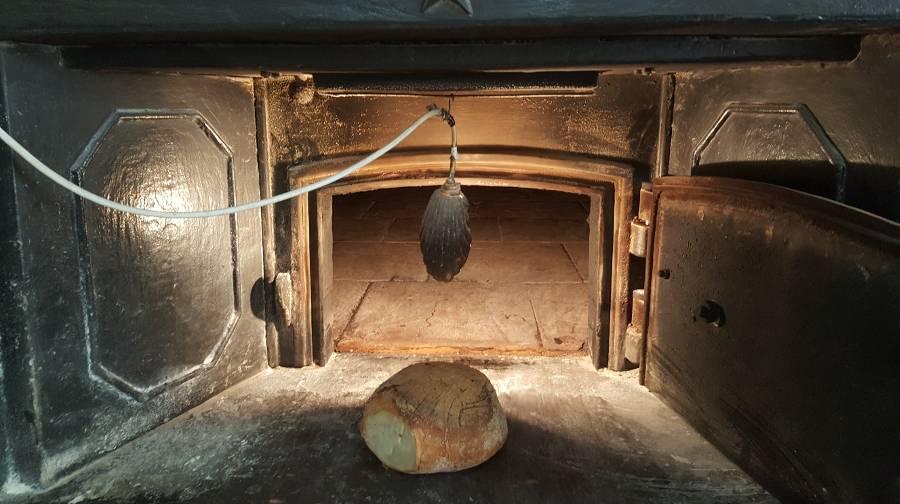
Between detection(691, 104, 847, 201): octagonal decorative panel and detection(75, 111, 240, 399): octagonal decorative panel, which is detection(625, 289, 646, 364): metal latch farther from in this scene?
detection(75, 111, 240, 399): octagonal decorative panel

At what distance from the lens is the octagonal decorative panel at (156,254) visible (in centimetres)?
175

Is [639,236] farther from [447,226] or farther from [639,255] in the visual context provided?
[447,226]

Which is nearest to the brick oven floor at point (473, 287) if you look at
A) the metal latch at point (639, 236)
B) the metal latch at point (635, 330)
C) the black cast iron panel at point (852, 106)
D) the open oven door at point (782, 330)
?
the metal latch at point (635, 330)

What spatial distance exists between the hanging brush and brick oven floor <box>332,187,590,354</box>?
949 mm

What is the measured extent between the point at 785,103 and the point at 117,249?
180cm

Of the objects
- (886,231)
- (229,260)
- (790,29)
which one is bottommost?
(229,260)

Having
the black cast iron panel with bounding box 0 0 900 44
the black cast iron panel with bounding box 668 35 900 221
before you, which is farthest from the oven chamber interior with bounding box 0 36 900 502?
the black cast iron panel with bounding box 0 0 900 44

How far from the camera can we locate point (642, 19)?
49.8 inches

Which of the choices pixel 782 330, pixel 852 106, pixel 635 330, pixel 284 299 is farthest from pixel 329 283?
pixel 852 106

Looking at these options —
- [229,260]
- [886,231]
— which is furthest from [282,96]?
[886,231]

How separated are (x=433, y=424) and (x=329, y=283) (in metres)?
0.99

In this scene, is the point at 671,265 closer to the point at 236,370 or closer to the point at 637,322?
the point at 637,322

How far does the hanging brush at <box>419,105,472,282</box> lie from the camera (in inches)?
72.9

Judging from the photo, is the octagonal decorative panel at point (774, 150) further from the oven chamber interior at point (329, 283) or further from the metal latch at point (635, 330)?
the metal latch at point (635, 330)
